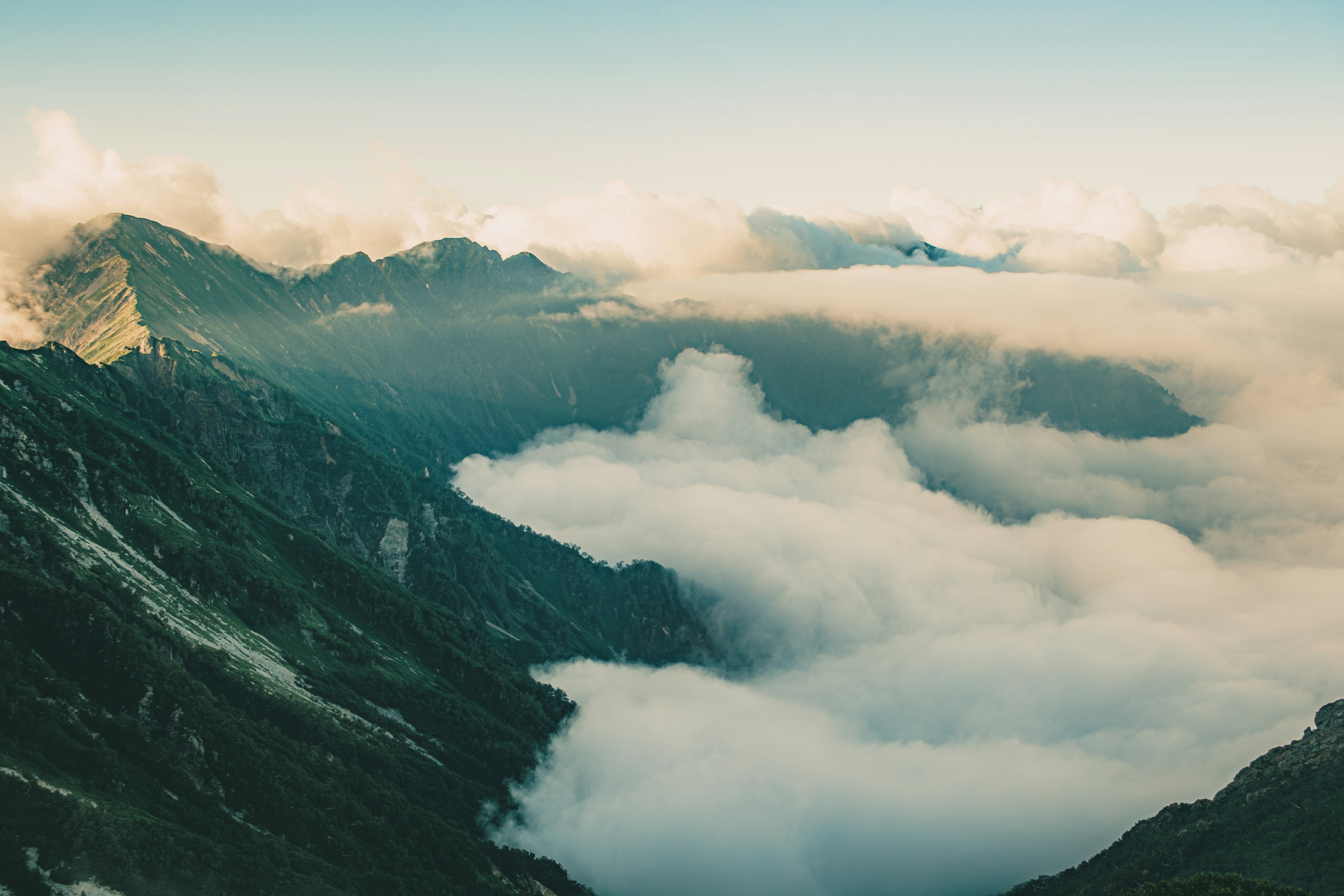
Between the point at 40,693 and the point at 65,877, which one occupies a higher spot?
the point at 40,693

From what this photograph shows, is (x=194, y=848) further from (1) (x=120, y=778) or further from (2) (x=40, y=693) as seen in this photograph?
(2) (x=40, y=693)

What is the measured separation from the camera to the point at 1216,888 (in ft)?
526

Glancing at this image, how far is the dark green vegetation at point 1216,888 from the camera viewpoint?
15525 centimetres

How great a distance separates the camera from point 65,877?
15062 cm

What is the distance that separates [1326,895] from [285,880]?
22800 centimetres

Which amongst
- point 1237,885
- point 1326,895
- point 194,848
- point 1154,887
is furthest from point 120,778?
point 1326,895

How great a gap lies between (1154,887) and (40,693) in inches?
9343

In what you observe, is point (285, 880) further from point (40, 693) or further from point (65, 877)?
point (40, 693)

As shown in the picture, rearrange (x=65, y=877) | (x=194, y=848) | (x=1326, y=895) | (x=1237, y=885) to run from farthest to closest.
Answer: (x=1326, y=895) < (x=194, y=848) < (x=1237, y=885) < (x=65, y=877)

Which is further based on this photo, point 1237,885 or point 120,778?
point 120,778

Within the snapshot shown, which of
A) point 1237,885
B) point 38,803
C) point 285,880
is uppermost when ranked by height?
point 1237,885

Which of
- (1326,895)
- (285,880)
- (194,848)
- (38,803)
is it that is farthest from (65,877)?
(1326,895)

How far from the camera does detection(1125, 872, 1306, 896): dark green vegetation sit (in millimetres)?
155250

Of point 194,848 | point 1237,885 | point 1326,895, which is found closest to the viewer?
point 1237,885
